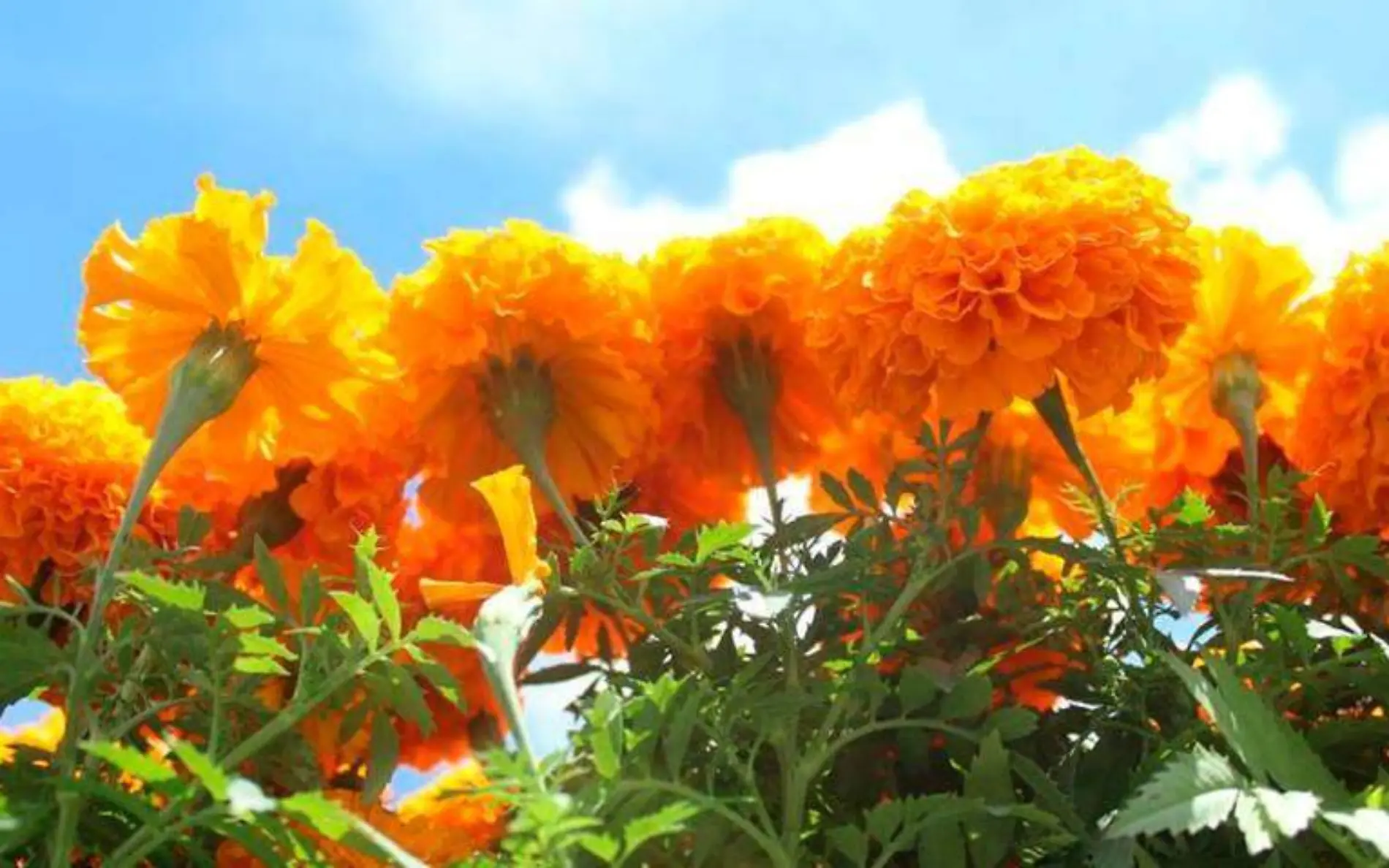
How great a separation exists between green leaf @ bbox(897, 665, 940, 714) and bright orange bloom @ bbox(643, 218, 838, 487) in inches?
12.5

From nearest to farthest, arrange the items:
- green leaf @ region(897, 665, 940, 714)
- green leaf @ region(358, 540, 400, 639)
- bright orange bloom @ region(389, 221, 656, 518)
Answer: green leaf @ region(358, 540, 400, 639)
green leaf @ region(897, 665, 940, 714)
bright orange bloom @ region(389, 221, 656, 518)

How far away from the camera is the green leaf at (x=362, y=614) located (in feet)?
1.79

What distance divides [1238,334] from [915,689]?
44cm

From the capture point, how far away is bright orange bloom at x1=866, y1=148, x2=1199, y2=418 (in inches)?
32.9

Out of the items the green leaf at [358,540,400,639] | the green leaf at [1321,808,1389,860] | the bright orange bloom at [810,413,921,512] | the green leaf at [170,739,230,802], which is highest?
the bright orange bloom at [810,413,921,512]

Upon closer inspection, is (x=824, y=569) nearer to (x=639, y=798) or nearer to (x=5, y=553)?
(x=639, y=798)

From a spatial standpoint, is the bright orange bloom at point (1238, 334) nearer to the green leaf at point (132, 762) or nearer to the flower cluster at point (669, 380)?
the flower cluster at point (669, 380)

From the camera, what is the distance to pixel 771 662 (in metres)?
0.73

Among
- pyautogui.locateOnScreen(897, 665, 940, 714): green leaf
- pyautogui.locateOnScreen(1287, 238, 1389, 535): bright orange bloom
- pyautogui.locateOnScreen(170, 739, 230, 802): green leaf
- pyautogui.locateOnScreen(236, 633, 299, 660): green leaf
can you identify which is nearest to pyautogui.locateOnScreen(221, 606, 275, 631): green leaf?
pyautogui.locateOnScreen(236, 633, 299, 660): green leaf

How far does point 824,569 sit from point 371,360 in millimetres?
360

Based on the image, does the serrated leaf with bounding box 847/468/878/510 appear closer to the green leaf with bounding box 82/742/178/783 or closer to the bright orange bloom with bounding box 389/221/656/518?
the bright orange bloom with bounding box 389/221/656/518

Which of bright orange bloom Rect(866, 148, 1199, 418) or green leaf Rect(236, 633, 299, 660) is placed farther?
bright orange bloom Rect(866, 148, 1199, 418)

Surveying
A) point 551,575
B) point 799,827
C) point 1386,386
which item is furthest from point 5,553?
point 1386,386

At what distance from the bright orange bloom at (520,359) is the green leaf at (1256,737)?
1.48ft
